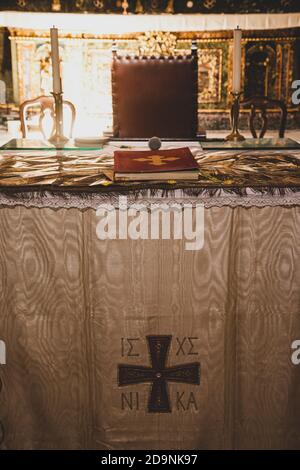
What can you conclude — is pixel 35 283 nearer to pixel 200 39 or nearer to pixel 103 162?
pixel 103 162

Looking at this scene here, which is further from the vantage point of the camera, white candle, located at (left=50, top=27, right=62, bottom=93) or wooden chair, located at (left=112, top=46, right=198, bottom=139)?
wooden chair, located at (left=112, top=46, right=198, bottom=139)

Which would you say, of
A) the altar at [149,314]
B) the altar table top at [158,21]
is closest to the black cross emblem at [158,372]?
the altar at [149,314]

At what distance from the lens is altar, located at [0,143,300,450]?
1.42 meters

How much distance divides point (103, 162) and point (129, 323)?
517 mm

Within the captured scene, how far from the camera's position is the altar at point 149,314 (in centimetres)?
142

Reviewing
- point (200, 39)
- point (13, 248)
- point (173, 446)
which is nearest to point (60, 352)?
point (13, 248)

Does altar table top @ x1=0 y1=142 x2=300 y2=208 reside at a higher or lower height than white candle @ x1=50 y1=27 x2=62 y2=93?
lower

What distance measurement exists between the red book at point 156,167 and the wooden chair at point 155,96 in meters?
1.46

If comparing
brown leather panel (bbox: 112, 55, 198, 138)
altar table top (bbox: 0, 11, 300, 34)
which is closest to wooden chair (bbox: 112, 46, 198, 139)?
brown leather panel (bbox: 112, 55, 198, 138)
